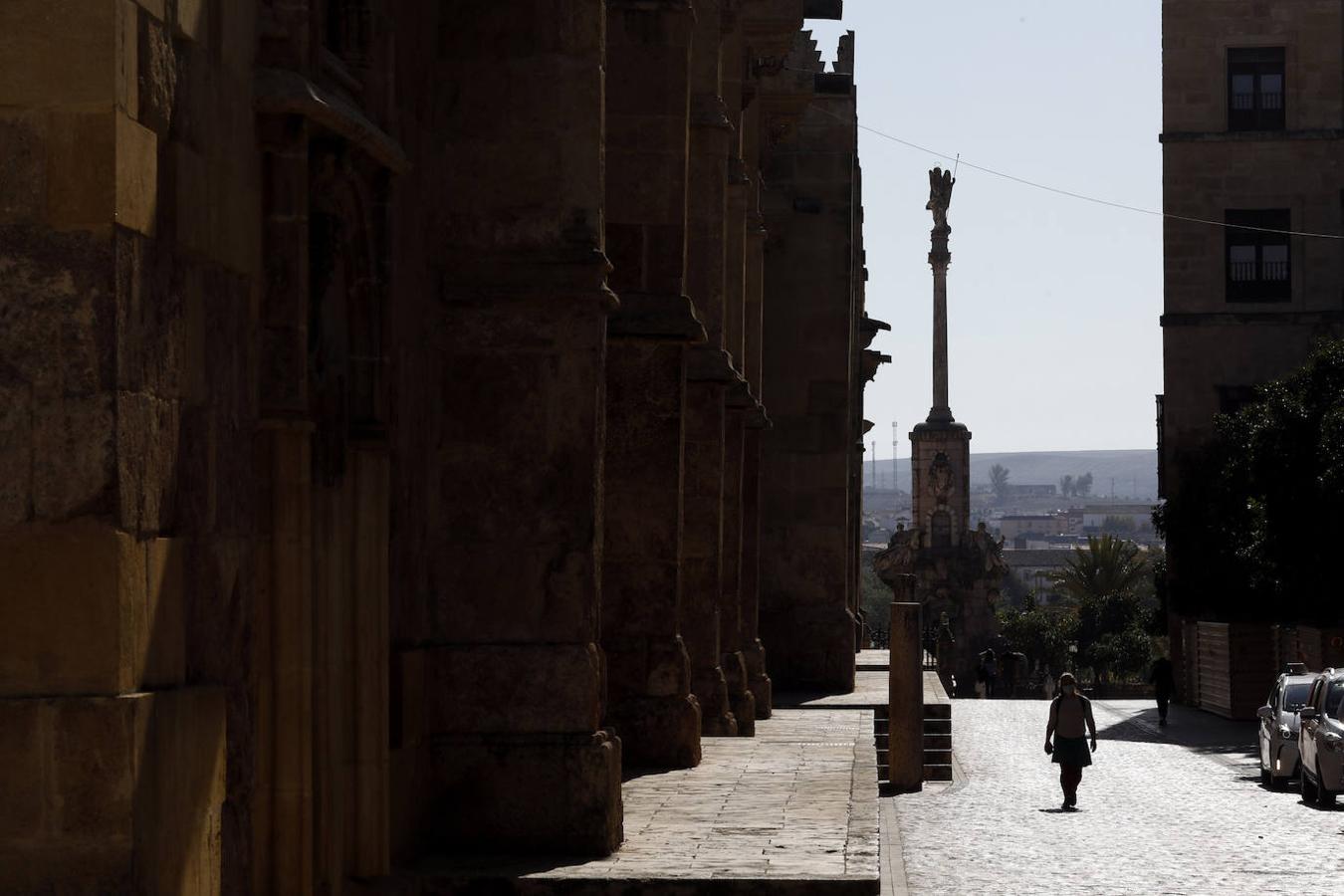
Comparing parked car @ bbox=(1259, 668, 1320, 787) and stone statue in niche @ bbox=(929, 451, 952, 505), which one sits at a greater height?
stone statue in niche @ bbox=(929, 451, 952, 505)

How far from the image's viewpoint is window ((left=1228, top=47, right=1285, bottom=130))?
50.1m

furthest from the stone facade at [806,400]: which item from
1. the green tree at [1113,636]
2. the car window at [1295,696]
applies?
the green tree at [1113,636]

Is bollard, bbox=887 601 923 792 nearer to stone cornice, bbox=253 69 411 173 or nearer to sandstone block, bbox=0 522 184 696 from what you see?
stone cornice, bbox=253 69 411 173

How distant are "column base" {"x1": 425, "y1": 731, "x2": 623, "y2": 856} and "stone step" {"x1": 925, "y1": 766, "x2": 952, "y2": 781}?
16354mm

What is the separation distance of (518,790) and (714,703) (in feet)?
27.1

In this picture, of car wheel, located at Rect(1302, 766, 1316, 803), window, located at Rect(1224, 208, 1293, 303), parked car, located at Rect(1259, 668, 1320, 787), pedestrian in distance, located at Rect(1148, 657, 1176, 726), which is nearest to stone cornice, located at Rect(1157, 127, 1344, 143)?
window, located at Rect(1224, 208, 1293, 303)

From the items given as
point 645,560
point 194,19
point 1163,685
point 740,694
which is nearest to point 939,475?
point 1163,685

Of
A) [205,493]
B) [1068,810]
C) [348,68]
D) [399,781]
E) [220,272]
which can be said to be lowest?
[1068,810]

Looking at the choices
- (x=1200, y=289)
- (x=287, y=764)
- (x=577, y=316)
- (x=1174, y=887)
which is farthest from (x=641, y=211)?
(x=1200, y=289)

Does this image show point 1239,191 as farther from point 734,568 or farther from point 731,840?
point 731,840

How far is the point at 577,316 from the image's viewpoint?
41.8ft

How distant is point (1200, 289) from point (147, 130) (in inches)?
1738

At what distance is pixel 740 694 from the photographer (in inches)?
866

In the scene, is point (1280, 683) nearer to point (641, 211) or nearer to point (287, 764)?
point (641, 211)
